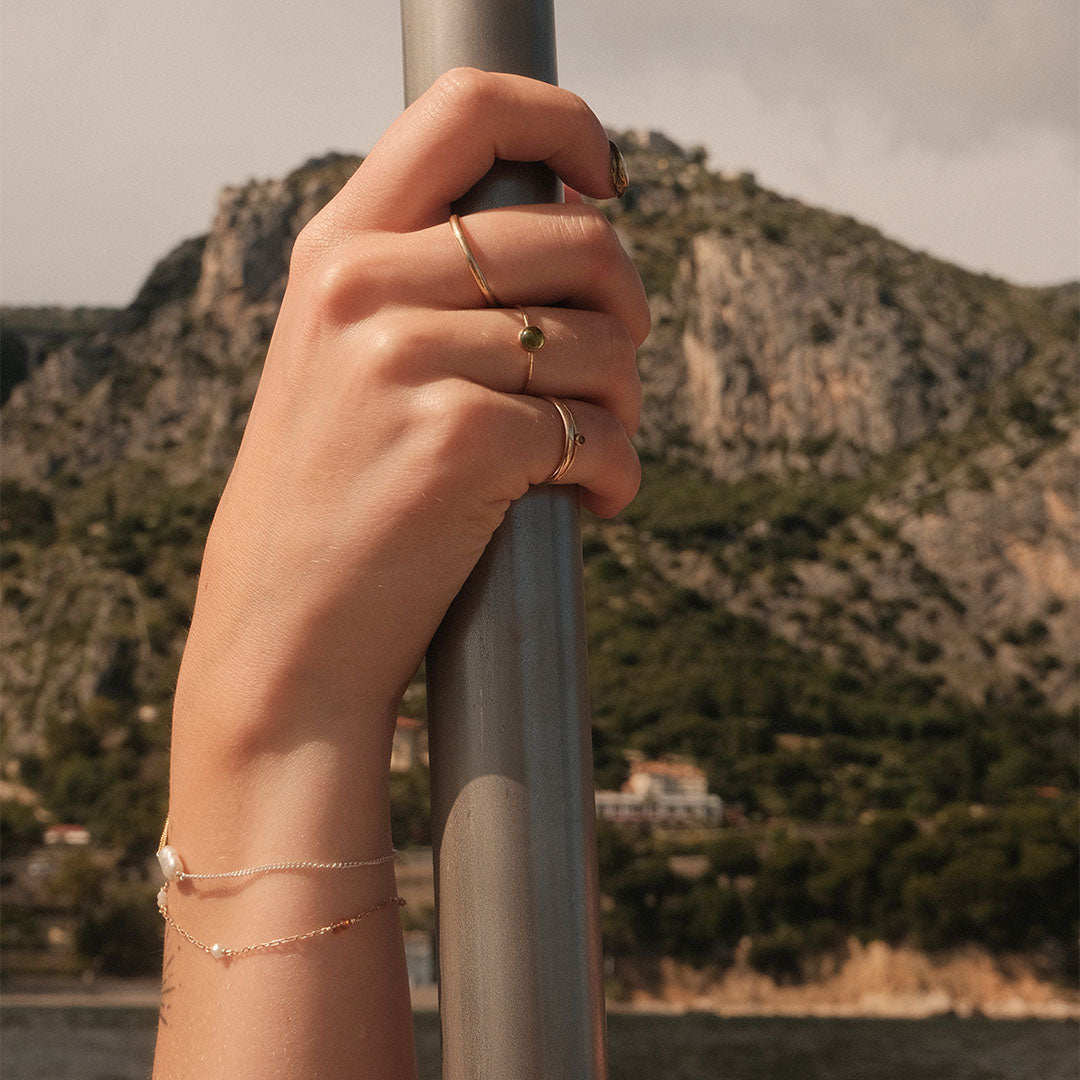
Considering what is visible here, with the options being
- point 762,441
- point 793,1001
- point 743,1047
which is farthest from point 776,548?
point 743,1047

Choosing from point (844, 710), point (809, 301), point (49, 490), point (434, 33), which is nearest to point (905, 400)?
point (809, 301)

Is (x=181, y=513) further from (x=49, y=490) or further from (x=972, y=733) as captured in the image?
(x=972, y=733)

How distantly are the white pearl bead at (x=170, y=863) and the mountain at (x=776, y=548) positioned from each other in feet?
177

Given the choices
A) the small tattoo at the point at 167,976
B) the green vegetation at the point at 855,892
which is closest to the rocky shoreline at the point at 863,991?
the green vegetation at the point at 855,892

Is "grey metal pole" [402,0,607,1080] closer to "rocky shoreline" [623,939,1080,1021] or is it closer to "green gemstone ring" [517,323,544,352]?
"green gemstone ring" [517,323,544,352]

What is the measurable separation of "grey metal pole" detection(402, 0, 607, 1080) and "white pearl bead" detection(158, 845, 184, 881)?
0.22m

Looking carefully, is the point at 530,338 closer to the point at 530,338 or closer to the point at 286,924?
the point at 530,338

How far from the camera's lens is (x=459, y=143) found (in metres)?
0.83

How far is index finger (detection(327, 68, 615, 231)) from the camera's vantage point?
830 millimetres

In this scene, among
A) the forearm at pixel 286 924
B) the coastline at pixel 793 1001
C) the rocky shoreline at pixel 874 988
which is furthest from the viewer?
the rocky shoreline at pixel 874 988

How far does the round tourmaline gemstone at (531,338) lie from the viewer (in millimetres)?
832

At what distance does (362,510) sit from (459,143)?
24 centimetres

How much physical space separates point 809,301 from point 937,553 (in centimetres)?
1667

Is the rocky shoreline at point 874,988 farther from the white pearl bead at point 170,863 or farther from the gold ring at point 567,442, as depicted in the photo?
the gold ring at point 567,442
